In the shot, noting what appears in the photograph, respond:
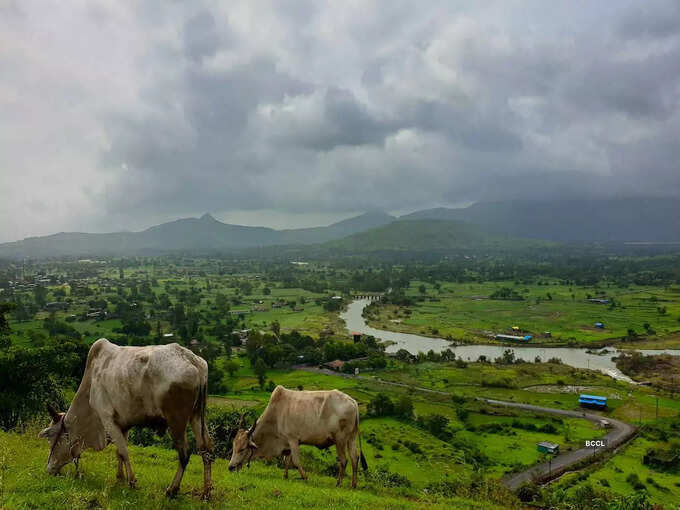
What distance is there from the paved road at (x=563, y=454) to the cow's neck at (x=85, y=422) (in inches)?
1262

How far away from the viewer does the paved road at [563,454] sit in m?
34.2

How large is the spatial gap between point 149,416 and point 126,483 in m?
1.89

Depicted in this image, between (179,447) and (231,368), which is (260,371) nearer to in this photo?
(231,368)

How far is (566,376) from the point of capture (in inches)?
2566

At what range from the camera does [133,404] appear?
8805mm

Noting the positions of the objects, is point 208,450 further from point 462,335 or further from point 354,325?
point 354,325

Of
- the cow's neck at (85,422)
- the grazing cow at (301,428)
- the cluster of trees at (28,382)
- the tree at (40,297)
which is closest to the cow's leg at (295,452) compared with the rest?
the grazing cow at (301,428)

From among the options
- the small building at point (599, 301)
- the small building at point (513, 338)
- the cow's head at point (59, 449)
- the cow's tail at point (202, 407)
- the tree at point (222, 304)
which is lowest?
the small building at point (513, 338)

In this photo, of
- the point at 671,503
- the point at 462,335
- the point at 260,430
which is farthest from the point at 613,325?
the point at 260,430

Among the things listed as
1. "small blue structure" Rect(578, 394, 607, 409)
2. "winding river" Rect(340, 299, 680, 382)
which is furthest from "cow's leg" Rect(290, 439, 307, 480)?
"winding river" Rect(340, 299, 680, 382)

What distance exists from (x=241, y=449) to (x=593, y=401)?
55.7m

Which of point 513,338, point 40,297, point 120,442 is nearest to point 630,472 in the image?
point 120,442

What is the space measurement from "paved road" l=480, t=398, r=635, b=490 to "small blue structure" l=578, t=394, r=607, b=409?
259 cm

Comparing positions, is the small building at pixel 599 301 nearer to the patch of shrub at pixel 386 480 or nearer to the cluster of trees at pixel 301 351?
the cluster of trees at pixel 301 351
